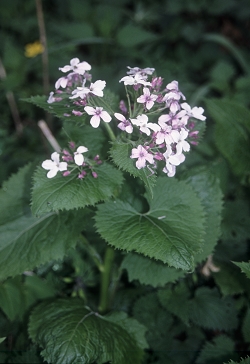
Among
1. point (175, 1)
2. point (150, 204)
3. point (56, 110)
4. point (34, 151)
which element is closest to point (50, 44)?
point (34, 151)

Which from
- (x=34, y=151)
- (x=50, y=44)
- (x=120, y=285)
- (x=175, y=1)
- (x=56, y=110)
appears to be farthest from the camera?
(x=175, y=1)

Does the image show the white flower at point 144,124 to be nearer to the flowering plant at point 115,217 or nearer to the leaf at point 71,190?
the flowering plant at point 115,217

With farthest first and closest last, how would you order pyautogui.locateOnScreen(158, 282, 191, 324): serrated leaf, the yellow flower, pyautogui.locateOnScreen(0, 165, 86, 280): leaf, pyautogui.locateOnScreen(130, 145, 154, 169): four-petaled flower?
1. the yellow flower
2. pyautogui.locateOnScreen(158, 282, 191, 324): serrated leaf
3. pyautogui.locateOnScreen(0, 165, 86, 280): leaf
4. pyautogui.locateOnScreen(130, 145, 154, 169): four-petaled flower

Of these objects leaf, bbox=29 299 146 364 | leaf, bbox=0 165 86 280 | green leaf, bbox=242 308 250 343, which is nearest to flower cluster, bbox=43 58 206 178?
leaf, bbox=0 165 86 280

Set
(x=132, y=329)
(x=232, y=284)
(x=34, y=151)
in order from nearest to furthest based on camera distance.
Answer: (x=132, y=329), (x=232, y=284), (x=34, y=151)

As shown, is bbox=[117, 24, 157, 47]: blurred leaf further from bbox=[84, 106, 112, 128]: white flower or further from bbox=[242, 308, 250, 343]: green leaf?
bbox=[242, 308, 250, 343]: green leaf

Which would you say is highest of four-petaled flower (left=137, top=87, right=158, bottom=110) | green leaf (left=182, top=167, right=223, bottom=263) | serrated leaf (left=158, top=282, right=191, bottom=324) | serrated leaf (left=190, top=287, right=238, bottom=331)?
four-petaled flower (left=137, top=87, right=158, bottom=110)

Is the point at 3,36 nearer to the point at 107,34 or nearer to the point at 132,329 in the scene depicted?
the point at 107,34
